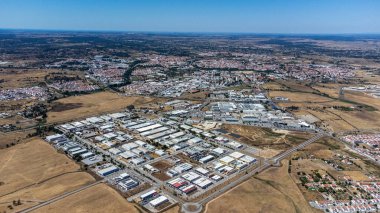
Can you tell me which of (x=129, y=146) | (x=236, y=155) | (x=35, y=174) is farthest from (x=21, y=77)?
(x=236, y=155)

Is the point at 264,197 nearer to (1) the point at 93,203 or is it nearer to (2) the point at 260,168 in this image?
(2) the point at 260,168

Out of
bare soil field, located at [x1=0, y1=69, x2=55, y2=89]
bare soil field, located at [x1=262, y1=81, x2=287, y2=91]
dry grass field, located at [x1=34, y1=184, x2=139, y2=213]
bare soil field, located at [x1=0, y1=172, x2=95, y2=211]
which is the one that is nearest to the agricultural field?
dry grass field, located at [x1=34, y1=184, x2=139, y2=213]

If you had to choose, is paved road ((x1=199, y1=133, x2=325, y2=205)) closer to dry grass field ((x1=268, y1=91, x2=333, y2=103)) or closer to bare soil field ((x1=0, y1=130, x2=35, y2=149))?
dry grass field ((x1=268, y1=91, x2=333, y2=103))

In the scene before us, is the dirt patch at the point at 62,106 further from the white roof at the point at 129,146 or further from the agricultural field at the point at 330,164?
the agricultural field at the point at 330,164

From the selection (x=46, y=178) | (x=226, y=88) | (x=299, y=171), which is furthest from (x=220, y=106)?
(x=46, y=178)

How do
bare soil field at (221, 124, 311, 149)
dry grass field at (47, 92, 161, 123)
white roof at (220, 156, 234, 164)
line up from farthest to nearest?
dry grass field at (47, 92, 161, 123), bare soil field at (221, 124, 311, 149), white roof at (220, 156, 234, 164)

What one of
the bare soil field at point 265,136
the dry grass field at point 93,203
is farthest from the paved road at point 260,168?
the dry grass field at point 93,203

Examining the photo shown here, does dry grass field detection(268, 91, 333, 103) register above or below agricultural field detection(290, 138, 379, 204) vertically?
above
